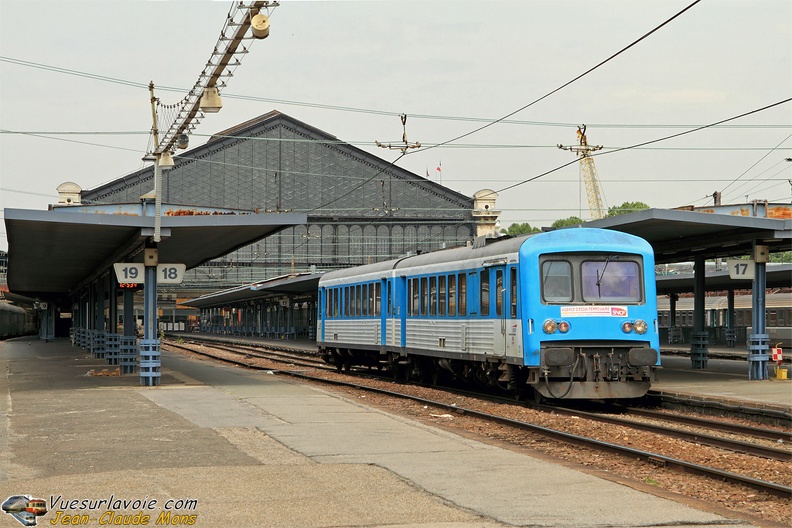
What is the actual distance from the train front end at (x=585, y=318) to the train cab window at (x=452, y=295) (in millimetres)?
3591

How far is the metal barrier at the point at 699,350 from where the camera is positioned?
2727cm

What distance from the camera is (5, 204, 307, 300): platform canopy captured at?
20.7 m

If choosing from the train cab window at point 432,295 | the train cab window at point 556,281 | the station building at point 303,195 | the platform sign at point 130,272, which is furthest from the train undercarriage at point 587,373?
the station building at point 303,195

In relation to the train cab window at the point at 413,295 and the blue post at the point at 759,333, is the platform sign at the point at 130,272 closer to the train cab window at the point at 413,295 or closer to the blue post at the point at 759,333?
the train cab window at the point at 413,295

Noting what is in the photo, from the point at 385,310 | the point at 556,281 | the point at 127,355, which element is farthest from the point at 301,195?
the point at 556,281

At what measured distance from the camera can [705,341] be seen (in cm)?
2712

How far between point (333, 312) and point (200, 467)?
19.7 m

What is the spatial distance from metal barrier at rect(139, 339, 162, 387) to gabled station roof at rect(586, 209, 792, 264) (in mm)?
10085

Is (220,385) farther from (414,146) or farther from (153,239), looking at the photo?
(414,146)

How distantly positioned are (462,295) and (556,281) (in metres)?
3.36

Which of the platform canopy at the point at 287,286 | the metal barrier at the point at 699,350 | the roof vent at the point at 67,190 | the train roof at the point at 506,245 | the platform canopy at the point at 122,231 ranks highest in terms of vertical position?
the roof vent at the point at 67,190

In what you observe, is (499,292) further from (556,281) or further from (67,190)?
(67,190)

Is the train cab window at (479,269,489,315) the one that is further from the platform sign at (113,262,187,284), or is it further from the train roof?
the platform sign at (113,262,187,284)

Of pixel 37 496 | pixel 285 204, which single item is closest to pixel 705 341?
pixel 37 496
